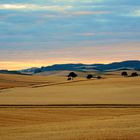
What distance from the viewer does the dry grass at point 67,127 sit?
81.7ft

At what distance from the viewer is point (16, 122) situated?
124ft

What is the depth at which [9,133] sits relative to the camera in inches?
1136

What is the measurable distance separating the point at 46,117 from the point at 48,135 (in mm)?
16566

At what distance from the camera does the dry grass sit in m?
24.9

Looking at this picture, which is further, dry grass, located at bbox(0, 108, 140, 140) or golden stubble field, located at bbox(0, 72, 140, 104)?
golden stubble field, located at bbox(0, 72, 140, 104)

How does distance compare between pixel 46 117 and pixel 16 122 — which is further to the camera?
pixel 46 117

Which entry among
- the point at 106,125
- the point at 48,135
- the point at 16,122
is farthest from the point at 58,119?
the point at 48,135

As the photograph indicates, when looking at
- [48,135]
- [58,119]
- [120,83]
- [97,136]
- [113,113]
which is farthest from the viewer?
[120,83]

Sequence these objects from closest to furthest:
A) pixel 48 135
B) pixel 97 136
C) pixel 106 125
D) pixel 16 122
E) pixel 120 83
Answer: pixel 97 136
pixel 48 135
pixel 106 125
pixel 16 122
pixel 120 83

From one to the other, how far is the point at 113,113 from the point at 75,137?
21.9 m

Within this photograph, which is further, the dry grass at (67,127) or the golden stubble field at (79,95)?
the golden stubble field at (79,95)

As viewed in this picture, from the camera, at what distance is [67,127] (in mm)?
31375

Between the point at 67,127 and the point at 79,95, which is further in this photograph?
the point at 79,95

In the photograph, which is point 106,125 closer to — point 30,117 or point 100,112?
point 30,117
